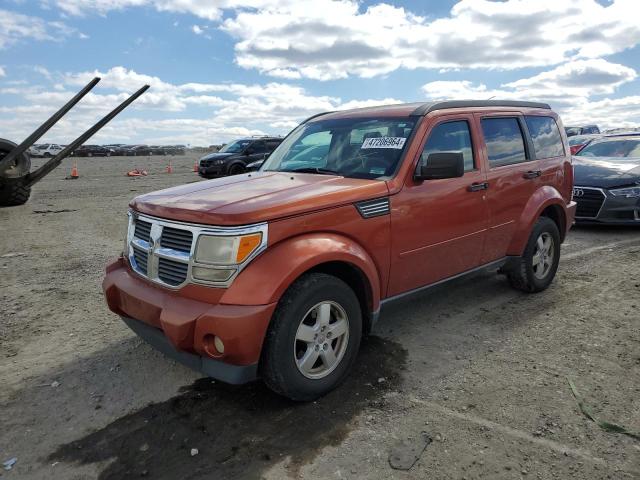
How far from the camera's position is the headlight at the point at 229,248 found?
9.23 ft

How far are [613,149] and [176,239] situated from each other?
9.79 metres

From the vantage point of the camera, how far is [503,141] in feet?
15.3

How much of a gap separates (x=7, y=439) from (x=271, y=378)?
163 centimetres

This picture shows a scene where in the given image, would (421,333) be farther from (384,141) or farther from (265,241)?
(265,241)

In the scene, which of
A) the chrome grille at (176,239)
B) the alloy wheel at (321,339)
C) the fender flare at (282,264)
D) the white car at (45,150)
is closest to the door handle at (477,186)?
the fender flare at (282,264)

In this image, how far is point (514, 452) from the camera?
8.68 ft

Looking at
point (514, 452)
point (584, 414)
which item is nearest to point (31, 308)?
point (514, 452)

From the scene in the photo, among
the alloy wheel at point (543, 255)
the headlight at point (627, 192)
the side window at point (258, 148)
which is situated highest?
the side window at point (258, 148)

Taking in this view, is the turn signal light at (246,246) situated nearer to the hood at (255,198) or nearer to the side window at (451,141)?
the hood at (255,198)

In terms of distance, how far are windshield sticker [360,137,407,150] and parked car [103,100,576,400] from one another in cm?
2

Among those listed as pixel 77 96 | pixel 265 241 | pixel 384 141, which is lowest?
pixel 265 241

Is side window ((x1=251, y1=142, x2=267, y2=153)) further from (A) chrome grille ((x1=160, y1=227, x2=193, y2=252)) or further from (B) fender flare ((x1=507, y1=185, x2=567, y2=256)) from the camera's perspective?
(A) chrome grille ((x1=160, y1=227, x2=193, y2=252))

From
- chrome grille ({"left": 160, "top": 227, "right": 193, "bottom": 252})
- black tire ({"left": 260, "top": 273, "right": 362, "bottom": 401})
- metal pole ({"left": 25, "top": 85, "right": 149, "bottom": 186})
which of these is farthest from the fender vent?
metal pole ({"left": 25, "top": 85, "right": 149, "bottom": 186})

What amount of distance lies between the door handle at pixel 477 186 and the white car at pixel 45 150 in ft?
167
